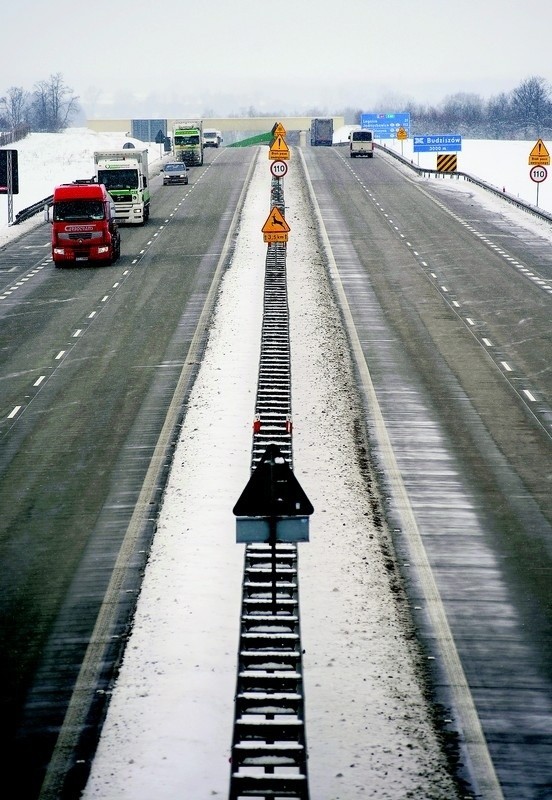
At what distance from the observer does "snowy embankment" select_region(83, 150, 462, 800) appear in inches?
440

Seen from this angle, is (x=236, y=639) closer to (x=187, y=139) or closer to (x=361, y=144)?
(x=187, y=139)

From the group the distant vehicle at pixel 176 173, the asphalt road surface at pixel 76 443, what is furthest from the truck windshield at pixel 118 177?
the distant vehicle at pixel 176 173

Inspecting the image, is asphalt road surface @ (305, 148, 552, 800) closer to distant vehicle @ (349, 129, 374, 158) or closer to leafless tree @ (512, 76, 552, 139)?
distant vehicle @ (349, 129, 374, 158)

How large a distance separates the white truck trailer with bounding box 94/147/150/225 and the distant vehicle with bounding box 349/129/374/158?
41.0m

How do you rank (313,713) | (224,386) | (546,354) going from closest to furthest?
(313,713)
(224,386)
(546,354)

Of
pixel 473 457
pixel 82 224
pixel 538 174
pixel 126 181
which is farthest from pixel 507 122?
pixel 473 457

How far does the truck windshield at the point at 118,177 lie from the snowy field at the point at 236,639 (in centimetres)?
2871

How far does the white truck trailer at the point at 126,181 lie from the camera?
5319cm

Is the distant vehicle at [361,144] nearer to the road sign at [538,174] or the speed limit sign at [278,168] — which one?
the road sign at [538,174]

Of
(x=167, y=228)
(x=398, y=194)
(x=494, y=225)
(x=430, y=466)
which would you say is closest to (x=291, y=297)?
(x=430, y=466)

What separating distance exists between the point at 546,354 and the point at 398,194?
39.7m

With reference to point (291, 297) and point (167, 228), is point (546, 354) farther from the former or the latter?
point (167, 228)

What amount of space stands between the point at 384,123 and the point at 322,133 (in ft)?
60.3

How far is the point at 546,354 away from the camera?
2958 cm
